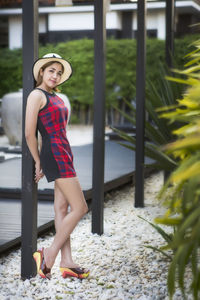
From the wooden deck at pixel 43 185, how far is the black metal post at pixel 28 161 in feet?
0.96

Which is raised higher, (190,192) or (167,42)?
(167,42)

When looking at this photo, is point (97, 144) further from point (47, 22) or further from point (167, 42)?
point (47, 22)

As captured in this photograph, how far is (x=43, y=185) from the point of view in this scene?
186 inches

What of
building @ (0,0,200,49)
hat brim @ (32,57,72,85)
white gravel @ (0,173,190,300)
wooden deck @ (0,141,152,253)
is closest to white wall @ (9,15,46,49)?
building @ (0,0,200,49)

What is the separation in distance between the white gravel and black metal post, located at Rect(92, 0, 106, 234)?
0.21 metres

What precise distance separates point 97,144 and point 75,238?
73 centimetres

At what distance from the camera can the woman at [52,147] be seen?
8.93 ft

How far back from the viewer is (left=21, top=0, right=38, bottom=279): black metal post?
2750mm

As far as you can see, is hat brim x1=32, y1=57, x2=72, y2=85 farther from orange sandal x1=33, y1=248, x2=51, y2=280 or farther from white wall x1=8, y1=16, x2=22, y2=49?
white wall x1=8, y1=16, x2=22, y2=49

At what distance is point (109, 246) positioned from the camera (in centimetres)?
360

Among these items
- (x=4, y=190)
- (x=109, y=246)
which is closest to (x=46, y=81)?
(x=109, y=246)

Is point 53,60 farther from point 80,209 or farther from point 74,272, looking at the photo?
point 74,272

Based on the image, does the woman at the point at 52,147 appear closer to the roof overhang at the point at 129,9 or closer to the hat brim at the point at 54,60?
the hat brim at the point at 54,60

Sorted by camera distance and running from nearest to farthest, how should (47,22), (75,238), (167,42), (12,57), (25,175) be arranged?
1. (25,175)
2. (75,238)
3. (167,42)
4. (12,57)
5. (47,22)
